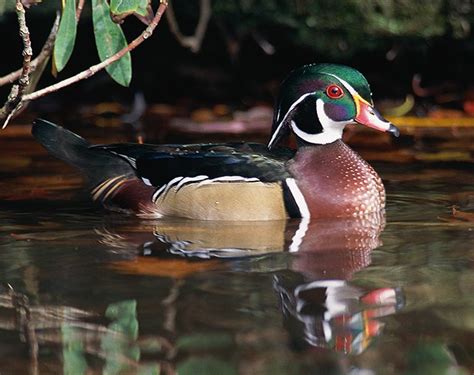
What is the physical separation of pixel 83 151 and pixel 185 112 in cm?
366

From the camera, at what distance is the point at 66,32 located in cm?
547

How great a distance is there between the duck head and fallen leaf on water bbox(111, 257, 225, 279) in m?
1.50

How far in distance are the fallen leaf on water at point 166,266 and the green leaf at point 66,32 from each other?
928 millimetres

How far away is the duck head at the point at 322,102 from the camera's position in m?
6.55

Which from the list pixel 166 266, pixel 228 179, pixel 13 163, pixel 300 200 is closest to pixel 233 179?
pixel 228 179

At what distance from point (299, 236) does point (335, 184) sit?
2.11 feet

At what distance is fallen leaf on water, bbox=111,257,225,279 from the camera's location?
5.11 metres

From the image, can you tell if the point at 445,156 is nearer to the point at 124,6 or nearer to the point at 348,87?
the point at 348,87

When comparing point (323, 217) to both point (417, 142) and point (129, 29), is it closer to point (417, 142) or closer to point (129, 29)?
point (417, 142)

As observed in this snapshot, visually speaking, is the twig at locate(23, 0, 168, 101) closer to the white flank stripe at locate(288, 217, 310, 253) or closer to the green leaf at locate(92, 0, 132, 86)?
the green leaf at locate(92, 0, 132, 86)

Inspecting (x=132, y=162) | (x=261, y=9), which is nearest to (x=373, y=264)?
(x=132, y=162)

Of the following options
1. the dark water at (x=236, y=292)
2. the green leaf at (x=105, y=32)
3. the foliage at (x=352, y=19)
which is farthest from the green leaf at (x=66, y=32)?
the foliage at (x=352, y=19)

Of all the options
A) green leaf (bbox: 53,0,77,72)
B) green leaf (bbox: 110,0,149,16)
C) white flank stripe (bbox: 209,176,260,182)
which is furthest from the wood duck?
green leaf (bbox: 110,0,149,16)

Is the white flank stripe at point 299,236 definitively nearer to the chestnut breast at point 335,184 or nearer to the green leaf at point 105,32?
the chestnut breast at point 335,184
